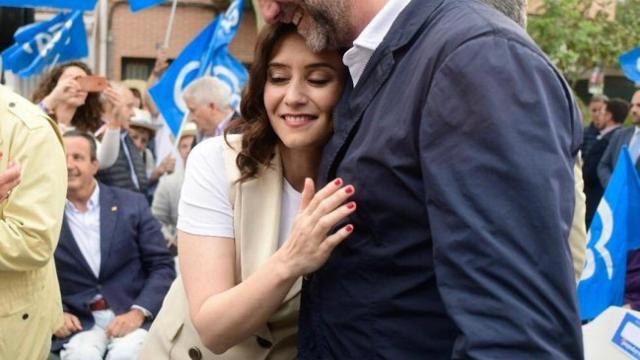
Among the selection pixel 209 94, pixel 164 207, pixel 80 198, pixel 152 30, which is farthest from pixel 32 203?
pixel 152 30

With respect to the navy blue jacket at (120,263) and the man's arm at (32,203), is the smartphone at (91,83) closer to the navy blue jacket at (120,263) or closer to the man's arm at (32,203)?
the navy blue jacket at (120,263)

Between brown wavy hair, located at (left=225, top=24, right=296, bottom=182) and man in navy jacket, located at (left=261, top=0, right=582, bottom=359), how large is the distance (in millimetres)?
442

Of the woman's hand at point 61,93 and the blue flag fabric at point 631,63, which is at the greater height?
the blue flag fabric at point 631,63

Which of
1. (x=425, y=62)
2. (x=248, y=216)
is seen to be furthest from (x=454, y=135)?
(x=248, y=216)

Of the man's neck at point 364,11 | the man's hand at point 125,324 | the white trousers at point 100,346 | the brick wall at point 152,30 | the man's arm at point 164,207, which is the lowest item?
the brick wall at point 152,30

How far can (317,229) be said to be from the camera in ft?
4.99

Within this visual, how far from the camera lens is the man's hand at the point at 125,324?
405 centimetres

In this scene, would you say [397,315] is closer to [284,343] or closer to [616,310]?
[284,343]

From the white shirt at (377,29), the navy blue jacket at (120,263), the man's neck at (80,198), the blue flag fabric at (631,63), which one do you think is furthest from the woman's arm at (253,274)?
the blue flag fabric at (631,63)

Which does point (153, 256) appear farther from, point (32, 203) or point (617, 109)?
point (617, 109)

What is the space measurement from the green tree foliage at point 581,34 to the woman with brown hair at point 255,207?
13803mm

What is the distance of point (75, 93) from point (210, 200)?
355cm

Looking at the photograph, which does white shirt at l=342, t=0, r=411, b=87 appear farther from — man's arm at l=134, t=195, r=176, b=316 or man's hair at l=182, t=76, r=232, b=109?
man's hair at l=182, t=76, r=232, b=109

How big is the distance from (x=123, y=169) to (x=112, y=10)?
13.6 m
